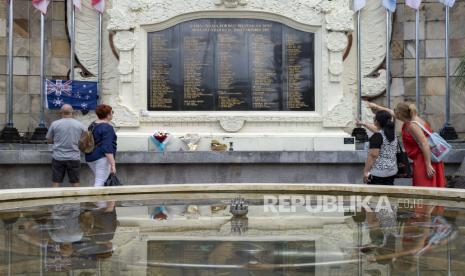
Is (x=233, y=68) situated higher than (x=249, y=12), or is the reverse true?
(x=249, y=12)

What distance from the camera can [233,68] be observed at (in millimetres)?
11570

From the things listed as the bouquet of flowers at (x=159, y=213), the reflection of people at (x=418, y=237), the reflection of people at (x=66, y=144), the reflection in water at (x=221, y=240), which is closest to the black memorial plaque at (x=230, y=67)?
the reflection of people at (x=66, y=144)

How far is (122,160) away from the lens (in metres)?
10.1

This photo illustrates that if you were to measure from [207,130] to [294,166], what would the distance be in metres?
1.85

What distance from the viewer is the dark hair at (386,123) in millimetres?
6797

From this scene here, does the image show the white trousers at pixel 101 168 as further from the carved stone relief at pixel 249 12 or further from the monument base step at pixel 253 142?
the carved stone relief at pixel 249 12

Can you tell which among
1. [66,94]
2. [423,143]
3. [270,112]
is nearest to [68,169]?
[66,94]

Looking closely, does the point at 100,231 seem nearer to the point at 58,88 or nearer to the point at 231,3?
the point at 231,3

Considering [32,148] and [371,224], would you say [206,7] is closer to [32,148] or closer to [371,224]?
[32,148]

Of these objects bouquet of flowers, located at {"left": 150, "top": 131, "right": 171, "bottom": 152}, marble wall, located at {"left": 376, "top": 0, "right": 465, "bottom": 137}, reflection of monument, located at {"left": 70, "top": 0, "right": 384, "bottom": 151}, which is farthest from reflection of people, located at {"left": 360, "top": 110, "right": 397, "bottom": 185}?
marble wall, located at {"left": 376, "top": 0, "right": 465, "bottom": 137}

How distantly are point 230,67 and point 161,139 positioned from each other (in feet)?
6.29

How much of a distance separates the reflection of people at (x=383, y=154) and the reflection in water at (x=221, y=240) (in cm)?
149

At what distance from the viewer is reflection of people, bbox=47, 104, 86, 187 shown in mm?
8742

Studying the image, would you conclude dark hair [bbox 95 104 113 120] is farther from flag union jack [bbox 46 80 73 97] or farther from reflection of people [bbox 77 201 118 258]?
flag union jack [bbox 46 80 73 97]
